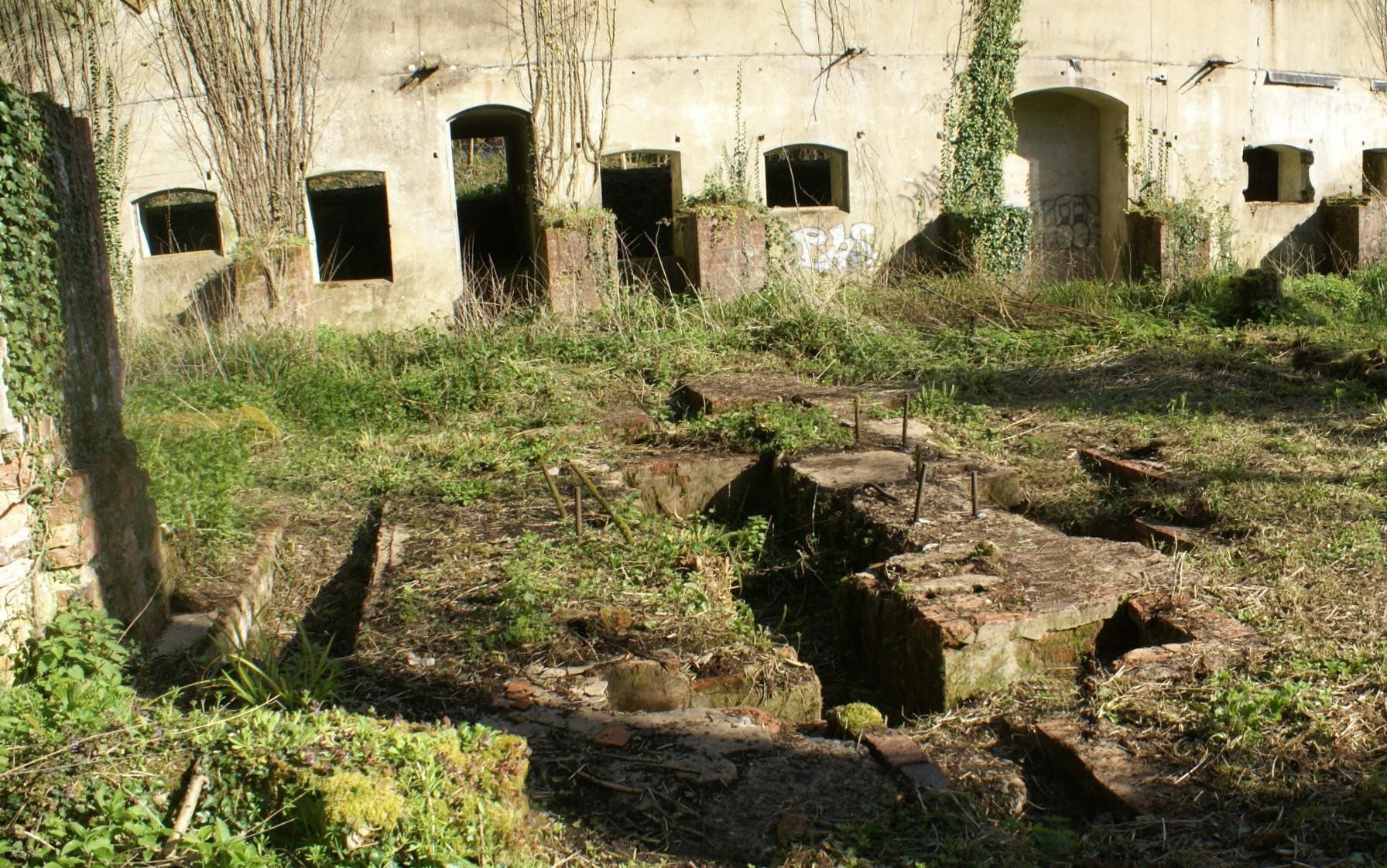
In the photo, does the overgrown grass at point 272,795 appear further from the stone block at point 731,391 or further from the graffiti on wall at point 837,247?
the graffiti on wall at point 837,247

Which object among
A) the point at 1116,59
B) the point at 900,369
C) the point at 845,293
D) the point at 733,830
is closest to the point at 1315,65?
the point at 1116,59

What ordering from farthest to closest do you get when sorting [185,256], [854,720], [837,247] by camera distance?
[837,247] → [185,256] → [854,720]

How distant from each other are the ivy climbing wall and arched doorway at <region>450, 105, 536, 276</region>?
811cm

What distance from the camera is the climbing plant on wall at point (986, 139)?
13.8m

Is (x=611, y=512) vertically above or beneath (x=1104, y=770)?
above

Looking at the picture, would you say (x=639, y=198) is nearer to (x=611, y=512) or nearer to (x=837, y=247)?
(x=837, y=247)

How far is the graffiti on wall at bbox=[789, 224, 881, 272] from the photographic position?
13539 mm

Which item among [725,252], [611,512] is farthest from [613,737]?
[725,252]

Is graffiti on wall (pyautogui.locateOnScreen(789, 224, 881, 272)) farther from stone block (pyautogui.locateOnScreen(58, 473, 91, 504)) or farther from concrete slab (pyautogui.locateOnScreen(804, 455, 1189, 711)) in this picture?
stone block (pyautogui.locateOnScreen(58, 473, 91, 504))

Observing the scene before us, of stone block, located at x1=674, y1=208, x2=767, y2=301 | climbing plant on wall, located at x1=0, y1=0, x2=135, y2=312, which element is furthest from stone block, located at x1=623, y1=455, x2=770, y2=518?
climbing plant on wall, located at x1=0, y1=0, x2=135, y2=312

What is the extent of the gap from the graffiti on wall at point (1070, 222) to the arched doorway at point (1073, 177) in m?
0.01

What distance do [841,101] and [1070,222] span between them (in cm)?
382

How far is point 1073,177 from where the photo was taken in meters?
15.4

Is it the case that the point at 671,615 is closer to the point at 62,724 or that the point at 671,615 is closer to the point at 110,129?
the point at 62,724
